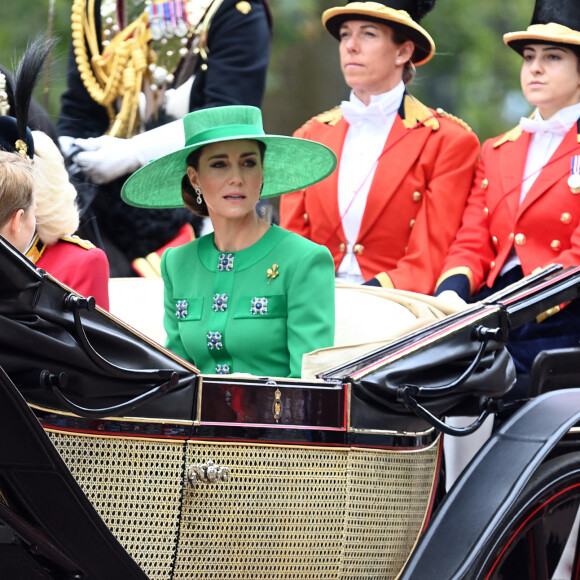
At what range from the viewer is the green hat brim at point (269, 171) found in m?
3.27

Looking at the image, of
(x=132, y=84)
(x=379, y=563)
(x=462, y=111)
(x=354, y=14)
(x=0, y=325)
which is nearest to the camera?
(x=0, y=325)

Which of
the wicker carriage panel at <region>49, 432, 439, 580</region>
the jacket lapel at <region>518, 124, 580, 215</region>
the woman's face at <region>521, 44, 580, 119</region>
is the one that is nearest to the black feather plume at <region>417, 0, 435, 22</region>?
the woman's face at <region>521, 44, 580, 119</region>

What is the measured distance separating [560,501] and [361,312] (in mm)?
754

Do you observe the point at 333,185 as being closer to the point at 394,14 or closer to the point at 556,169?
the point at 394,14

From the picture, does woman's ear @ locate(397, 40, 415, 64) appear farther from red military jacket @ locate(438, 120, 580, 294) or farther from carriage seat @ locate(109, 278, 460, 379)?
carriage seat @ locate(109, 278, 460, 379)

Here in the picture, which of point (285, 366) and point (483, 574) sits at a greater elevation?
point (285, 366)

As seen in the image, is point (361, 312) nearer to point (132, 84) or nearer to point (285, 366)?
point (285, 366)

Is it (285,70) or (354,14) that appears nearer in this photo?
(354,14)

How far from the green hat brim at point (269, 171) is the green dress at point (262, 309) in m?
0.23

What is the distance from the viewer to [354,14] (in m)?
4.14

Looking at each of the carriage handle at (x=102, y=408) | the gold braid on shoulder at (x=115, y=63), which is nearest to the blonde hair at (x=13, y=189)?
the carriage handle at (x=102, y=408)

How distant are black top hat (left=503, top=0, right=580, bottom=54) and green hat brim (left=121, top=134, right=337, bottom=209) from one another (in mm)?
847

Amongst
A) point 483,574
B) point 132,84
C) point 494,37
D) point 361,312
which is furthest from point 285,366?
point 494,37

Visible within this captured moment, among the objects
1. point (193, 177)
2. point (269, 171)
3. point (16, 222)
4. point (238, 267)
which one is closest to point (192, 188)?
point (193, 177)
